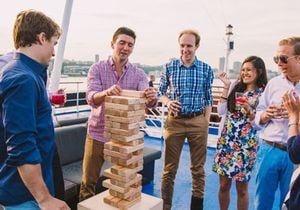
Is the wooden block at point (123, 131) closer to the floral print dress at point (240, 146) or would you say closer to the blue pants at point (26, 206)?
the blue pants at point (26, 206)

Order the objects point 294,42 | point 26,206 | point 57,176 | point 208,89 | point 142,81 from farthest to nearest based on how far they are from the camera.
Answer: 1. point 208,89
2. point 142,81
3. point 294,42
4. point 57,176
5. point 26,206

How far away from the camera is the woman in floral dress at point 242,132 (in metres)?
2.34

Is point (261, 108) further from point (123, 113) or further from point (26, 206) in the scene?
point (26, 206)

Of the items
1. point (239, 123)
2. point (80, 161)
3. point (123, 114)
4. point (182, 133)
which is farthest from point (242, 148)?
point (80, 161)

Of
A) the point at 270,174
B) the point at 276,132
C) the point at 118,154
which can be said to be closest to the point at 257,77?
the point at 276,132

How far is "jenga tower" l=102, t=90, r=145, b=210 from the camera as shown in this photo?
1.60 metres

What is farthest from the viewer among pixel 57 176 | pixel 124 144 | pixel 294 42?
pixel 294 42

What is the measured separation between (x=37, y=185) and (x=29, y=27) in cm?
62

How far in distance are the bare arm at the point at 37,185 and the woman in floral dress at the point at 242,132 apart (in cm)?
160

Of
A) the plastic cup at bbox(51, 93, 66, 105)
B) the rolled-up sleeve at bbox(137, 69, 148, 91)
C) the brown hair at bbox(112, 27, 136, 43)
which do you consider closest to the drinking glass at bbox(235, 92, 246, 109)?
the rolled-up sleeve at bbox(137, 69, 148, 91)

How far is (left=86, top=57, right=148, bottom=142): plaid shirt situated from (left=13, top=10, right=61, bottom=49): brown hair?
3.11ft

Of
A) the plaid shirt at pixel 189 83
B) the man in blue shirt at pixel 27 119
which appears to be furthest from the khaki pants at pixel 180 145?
the man in blue shirt at pixel 27 119

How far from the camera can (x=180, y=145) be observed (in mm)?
2604

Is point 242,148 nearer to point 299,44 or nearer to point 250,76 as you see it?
point 250,76
